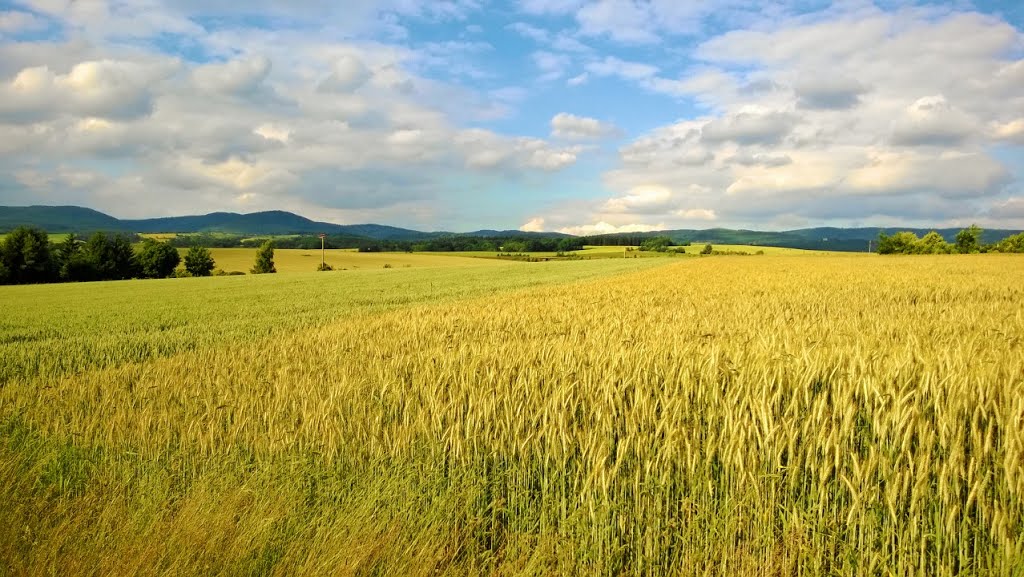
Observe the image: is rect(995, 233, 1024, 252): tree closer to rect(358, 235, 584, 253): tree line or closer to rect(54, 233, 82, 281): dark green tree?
rect(358, 235, 584, 253): tree line

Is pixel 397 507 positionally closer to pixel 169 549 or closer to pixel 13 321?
pixel 169 549

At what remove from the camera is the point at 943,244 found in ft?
338

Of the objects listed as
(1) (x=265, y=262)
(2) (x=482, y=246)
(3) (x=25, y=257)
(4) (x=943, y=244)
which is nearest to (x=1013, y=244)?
(4) (x=943, y=244)

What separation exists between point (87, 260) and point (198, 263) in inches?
514

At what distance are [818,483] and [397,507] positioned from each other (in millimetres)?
2496

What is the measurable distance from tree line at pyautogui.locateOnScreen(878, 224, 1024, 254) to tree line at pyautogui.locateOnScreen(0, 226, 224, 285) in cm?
11755

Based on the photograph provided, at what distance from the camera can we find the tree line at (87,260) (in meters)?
63.4

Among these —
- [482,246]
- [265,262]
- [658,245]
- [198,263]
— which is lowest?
[198,263]

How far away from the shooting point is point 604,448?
3512mm

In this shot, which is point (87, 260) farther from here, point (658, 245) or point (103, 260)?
point (658, 245)

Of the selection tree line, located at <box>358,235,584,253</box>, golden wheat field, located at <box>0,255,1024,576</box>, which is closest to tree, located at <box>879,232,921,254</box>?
tree line, located at <box>358,235,584,253</box>

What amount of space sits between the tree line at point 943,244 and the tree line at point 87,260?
117554 mm

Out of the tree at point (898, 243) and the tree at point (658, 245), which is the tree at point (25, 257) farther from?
the tree at point (898, 243)

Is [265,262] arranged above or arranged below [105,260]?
below
